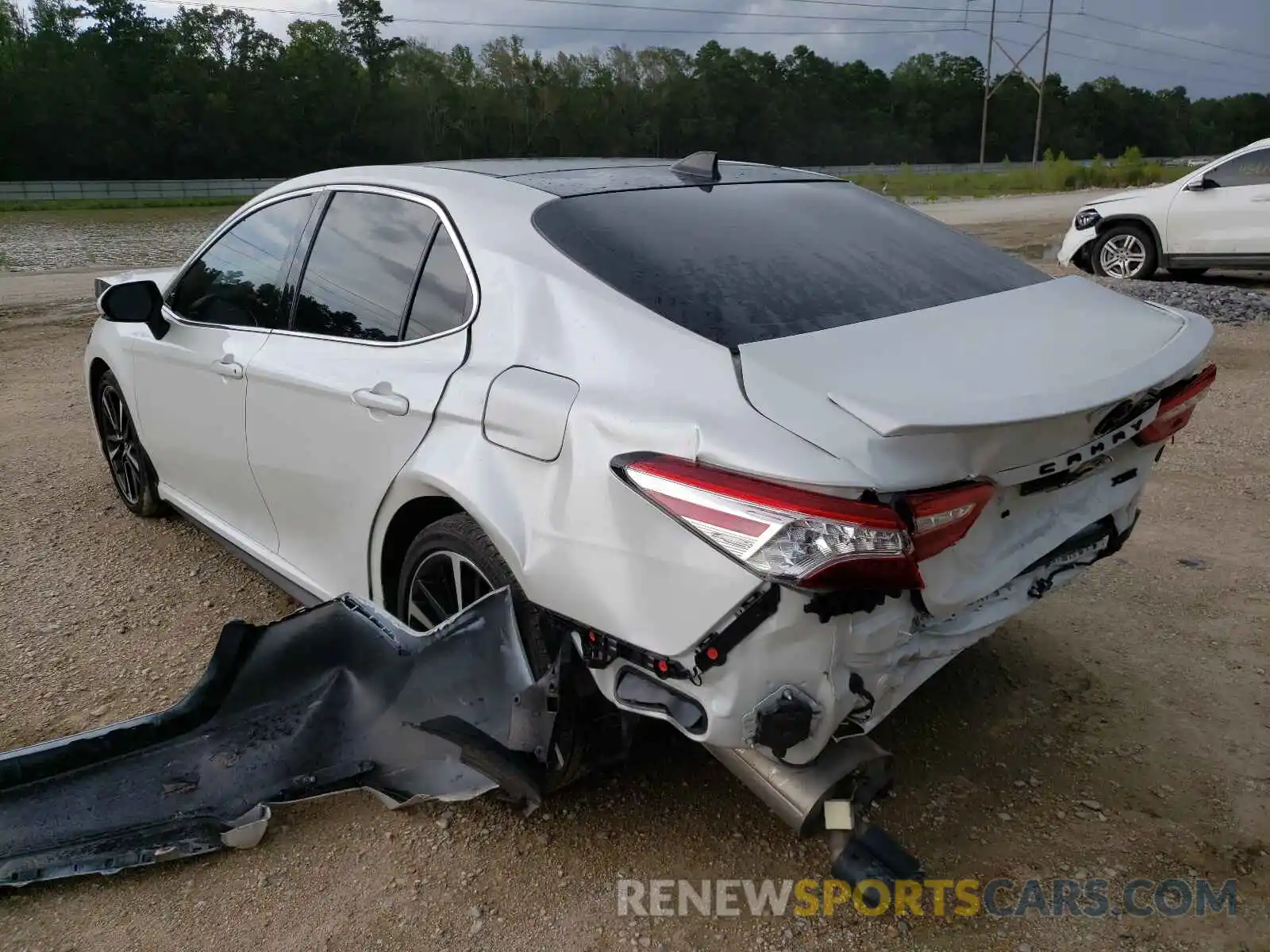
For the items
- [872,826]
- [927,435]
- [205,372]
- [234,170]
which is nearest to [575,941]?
[872,826]

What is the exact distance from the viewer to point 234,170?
64.9m

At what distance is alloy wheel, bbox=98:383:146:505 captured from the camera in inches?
186

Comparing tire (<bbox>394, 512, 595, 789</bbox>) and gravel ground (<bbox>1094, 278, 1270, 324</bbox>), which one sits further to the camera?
gravel ground (<bbox>1094, 278, 1270, 324</bbox>)

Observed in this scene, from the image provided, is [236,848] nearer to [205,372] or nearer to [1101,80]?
[205,372]

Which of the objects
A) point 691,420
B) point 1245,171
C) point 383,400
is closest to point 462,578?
point 383,400

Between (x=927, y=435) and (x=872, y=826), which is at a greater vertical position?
(x=927, y=435)

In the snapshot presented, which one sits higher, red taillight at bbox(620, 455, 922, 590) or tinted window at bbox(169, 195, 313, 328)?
tinted window at bbox(169, 195, 313, 328)

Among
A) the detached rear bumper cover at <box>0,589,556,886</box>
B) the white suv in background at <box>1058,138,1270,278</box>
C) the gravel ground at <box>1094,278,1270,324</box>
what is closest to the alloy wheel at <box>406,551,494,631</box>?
the detached rear bumper cover at <box>0,589,556,886</box>

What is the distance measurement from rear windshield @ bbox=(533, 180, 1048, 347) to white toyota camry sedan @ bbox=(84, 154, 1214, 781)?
1 centimetres

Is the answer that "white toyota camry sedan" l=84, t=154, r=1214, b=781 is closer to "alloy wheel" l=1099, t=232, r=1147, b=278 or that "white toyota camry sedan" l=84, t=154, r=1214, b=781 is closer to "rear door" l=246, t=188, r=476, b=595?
"rear door" l=246, t=188, r=476, b=595

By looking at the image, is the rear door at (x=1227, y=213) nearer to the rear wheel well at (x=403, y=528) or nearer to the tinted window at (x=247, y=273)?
the tinted window at (x=247, y=273)

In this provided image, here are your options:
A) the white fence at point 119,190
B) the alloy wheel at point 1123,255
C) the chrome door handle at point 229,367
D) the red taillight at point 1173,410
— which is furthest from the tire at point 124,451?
the white fence at point 119,190

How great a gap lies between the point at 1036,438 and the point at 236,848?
7.32 feet

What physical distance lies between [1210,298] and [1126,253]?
172 centimetres
